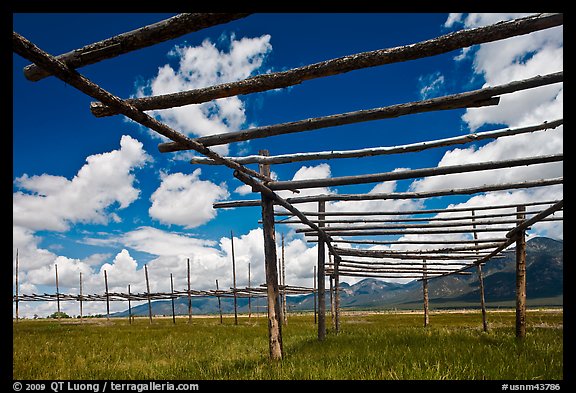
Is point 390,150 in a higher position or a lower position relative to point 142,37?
lower

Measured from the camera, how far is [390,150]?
553 cm

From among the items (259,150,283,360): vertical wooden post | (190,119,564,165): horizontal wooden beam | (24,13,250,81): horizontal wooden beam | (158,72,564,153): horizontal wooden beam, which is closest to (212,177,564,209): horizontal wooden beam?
(259,150,283,360): vertical wooden post

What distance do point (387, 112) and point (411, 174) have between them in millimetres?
1899

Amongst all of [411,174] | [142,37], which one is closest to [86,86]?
[142,37]

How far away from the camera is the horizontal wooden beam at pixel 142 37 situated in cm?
294

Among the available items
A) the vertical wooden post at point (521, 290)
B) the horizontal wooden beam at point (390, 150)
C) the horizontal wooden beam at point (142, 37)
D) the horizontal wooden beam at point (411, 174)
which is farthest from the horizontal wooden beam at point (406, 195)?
the horizontal wooden beam at point (142, 37)

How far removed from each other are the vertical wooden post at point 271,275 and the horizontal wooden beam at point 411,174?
0.65 metres

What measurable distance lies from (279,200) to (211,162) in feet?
6.17

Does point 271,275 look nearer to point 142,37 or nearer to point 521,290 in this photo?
point 142,37

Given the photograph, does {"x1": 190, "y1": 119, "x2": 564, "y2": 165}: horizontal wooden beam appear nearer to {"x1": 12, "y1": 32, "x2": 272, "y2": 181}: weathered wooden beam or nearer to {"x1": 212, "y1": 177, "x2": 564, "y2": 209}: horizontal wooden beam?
{"x1": 12, "y1": 32, "x2": 272, "y2": 181}: weathered wooden beam

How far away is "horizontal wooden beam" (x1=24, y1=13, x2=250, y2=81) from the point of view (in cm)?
294

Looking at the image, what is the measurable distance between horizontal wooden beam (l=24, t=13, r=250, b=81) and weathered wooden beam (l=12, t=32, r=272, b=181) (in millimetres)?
112
